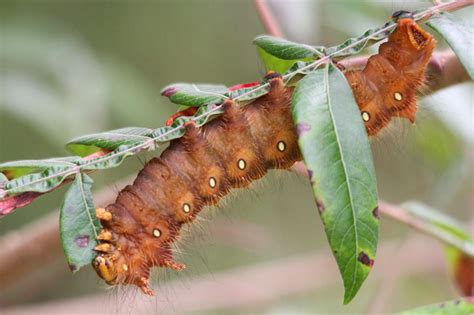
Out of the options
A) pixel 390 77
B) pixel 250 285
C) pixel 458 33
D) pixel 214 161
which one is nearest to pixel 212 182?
pixel 214 161

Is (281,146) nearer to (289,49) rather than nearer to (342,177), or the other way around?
(289,49)

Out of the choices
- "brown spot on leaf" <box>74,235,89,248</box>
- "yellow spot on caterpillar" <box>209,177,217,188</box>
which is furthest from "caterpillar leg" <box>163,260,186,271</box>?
"brown spot on leaf" <box>74,235,89,248</box>

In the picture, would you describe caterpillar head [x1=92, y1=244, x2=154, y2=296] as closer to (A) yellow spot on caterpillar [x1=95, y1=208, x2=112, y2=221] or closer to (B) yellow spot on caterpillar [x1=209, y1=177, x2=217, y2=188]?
(A) yellow spot on caterpillar [x1=95, y1=208, x2=112, y2=221]

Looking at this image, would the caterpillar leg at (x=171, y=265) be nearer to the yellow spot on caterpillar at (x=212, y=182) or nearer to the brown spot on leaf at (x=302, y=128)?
the yellow spot on caterpillar at (x=212, y=182)

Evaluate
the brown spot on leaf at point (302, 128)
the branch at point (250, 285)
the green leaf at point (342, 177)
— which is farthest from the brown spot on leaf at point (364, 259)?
the branch at point (250, 285)

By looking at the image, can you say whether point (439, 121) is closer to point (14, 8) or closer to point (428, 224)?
point (428, 224)

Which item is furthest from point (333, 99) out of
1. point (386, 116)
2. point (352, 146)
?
point (386, 116)

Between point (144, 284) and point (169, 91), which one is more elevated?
point (169, 91)
